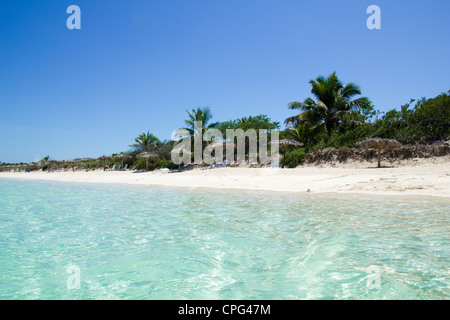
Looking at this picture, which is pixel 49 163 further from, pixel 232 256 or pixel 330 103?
pixel 232 256

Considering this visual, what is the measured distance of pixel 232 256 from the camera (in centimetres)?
301

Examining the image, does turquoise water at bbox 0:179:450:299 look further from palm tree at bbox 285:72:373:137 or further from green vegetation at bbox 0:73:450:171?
palm tree at bbox 285:72:373:137

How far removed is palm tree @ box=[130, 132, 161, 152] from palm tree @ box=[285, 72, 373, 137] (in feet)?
58.9

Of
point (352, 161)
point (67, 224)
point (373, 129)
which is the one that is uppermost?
point (373, 129)

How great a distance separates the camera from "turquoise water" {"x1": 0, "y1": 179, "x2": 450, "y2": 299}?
7.22 ft

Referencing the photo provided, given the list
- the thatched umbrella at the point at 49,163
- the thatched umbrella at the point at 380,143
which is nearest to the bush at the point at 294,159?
the thatched umbrella at the point at 380,143

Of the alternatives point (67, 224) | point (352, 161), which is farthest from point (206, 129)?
point (67, 224)

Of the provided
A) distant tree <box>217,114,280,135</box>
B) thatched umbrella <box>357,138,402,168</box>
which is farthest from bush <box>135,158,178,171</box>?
thatched umbrella <box>357,138,402,168</box>

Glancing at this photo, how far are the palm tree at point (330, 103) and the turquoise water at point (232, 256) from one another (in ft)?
51.7

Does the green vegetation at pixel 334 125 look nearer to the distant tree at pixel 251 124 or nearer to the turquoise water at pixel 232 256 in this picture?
the distant tree at pixel 251 124

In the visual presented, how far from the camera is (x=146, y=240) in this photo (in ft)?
12.1
